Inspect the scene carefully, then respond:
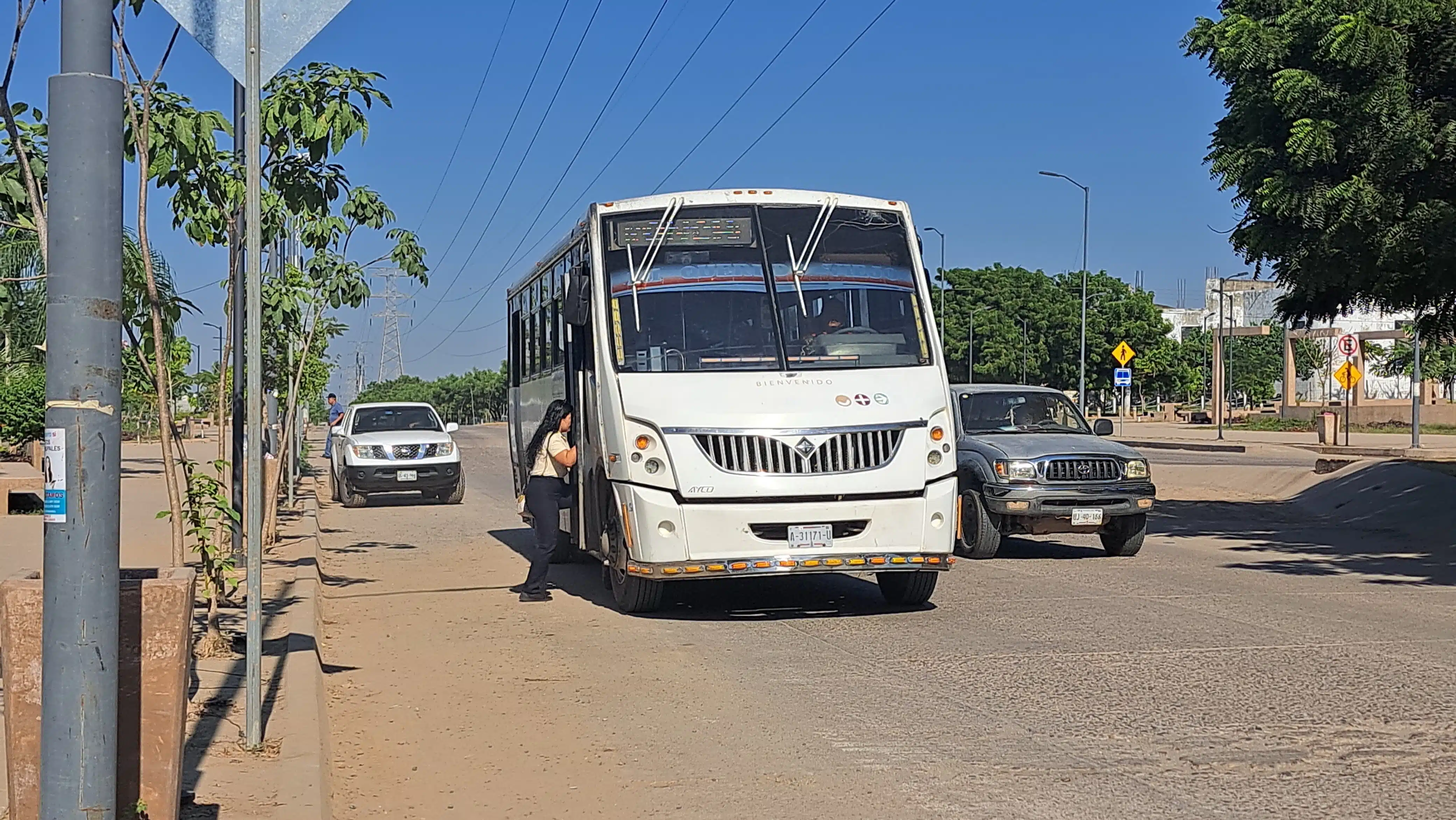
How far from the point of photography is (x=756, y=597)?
12.8m

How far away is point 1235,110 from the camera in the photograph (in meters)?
16.9

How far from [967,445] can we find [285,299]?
24.6ft

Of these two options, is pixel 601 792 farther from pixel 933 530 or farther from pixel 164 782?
pixel 933 530

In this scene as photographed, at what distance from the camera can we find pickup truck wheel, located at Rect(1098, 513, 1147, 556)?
15.9 meters

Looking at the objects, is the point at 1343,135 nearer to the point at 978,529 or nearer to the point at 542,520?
the point at 978,529

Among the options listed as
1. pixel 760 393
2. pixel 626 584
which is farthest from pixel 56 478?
pixel 626 584

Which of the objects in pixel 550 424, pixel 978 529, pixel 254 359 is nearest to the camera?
pixel 254 359

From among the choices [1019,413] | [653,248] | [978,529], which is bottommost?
[978,529]

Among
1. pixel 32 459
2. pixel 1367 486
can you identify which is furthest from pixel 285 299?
pixel 32 459

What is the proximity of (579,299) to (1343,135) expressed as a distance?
8.59m

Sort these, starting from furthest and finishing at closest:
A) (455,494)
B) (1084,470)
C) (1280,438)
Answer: (1280,438) < (455,494) < (1084,470)

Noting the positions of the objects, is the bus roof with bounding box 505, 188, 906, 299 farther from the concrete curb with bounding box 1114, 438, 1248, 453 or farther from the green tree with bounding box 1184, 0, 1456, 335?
the concrete curb with bounding box 1114, 438, 1248, 453

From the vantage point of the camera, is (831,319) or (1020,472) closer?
(831,319)

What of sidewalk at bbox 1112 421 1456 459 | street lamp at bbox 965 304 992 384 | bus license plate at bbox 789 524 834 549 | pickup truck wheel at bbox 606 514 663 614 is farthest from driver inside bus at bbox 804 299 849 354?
street lamp at bbox 965 304 992 384
